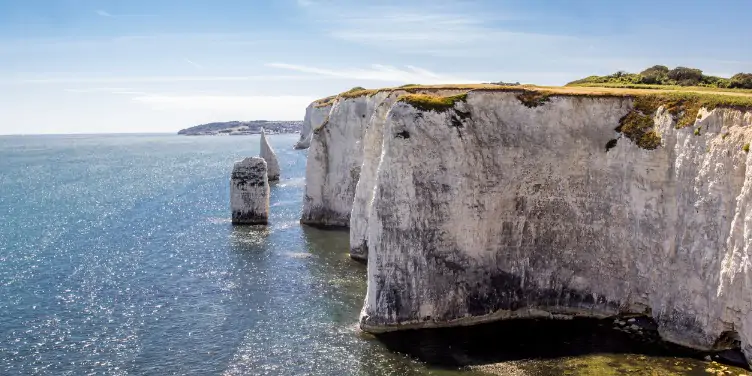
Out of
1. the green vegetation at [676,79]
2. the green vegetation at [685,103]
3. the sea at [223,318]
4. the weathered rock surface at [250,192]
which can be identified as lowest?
the sea at [223,318]

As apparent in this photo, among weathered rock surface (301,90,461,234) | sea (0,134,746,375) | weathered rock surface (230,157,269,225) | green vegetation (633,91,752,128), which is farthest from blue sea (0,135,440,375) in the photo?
green vegetation (633,91,752,128)

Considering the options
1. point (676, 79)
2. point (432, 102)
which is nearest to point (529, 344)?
point (432, 102)

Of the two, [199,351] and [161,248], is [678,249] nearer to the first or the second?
[199,351]

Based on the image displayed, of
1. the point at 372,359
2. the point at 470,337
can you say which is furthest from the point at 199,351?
the point at 470,337

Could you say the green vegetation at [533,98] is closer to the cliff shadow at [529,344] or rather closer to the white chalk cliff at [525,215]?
the white chalk cliff at [525,215]

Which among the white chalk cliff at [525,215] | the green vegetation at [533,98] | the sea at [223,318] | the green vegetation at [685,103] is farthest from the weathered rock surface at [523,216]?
the sea at [223,318]

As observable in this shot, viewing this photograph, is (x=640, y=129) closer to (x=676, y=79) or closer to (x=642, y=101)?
(x=642, y=101)

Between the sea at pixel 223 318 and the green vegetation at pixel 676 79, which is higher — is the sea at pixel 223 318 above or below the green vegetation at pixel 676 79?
below
